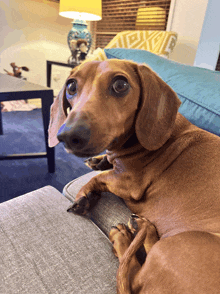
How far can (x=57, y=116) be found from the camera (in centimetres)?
84

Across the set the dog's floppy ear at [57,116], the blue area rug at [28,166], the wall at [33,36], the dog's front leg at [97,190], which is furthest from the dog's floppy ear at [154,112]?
the wall at [33,36]

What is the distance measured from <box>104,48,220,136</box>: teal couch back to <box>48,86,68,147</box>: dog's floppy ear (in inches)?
Result: 19.1

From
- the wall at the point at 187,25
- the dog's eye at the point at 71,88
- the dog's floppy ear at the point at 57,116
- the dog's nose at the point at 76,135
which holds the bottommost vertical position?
the dog's floppy ear at the point at 57,116

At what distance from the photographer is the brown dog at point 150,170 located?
1.70 feet

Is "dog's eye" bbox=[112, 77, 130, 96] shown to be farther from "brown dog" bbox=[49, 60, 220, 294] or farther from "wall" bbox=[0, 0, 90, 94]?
"wall" bbox=[0, 0, 90, 94]

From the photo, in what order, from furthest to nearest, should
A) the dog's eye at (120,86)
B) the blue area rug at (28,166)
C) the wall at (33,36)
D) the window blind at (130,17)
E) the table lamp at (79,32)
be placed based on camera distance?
the wall at (33,36) → the window blind at (130,17) → the table lamp at (79,32) → the blue area rug at (28,166) → the dog's eye at (120,86)

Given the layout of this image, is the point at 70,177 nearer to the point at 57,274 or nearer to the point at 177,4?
the point at 57,274

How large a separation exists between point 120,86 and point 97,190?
1.42 ft

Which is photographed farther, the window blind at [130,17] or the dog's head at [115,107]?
the window blind at [130,17]

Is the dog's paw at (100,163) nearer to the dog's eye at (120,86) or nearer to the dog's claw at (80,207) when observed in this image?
the dog's claw at (80,207)

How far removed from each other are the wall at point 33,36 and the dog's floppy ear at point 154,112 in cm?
358

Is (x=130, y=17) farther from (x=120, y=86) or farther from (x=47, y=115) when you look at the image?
(x=120, y=86)

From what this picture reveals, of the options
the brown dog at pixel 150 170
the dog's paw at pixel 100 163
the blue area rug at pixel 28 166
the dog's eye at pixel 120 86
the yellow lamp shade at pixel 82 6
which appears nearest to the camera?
the brown dog at pixel 150 170

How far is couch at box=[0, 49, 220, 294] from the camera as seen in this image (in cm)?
56
